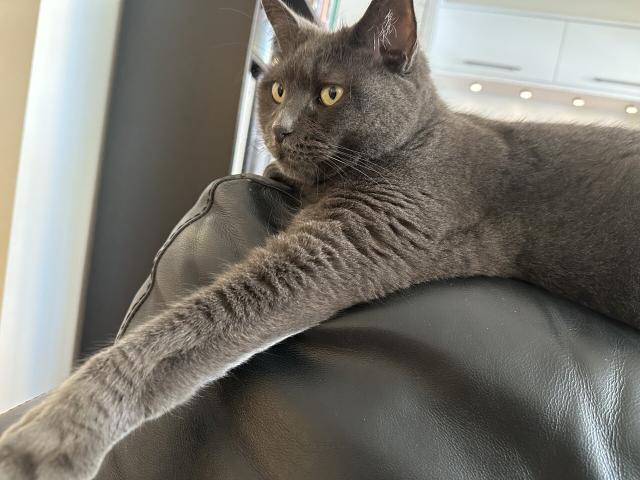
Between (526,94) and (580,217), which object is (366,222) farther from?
(526,94)

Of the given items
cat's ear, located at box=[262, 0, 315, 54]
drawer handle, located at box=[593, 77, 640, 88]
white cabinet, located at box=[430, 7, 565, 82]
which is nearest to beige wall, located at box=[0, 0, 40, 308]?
cat's ear, located at box=[262, 0, 315, 54]

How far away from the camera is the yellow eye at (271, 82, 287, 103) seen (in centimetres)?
96

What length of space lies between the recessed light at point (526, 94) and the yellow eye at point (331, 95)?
8.62ft

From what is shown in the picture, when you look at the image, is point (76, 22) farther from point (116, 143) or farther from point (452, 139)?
point (452, 139)

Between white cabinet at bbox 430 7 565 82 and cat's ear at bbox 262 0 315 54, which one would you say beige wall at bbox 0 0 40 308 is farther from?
white cabinet at bbox 430 7 565 82

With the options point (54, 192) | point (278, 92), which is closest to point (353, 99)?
point (278, 92)

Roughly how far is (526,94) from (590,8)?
57 cm

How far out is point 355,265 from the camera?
0.72 meters

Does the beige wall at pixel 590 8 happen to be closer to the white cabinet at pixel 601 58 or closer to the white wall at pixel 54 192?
the white cabinet at pixel 601 58

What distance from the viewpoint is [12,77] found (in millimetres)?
1023

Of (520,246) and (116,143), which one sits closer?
(520,246)

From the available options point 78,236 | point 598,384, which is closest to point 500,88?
point 78,236

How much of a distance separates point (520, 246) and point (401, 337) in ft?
1.11

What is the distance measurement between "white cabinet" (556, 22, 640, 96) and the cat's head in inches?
98.7
